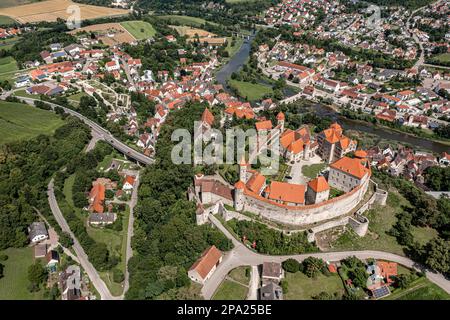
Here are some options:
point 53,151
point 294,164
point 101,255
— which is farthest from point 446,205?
point 53,151

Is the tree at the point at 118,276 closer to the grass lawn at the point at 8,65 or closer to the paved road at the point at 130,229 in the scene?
the paved road at the point at 130,229

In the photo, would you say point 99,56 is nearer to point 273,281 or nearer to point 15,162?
point 15,162

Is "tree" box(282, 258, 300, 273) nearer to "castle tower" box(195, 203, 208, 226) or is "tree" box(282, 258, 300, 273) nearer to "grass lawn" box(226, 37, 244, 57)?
"castle tower" box(195, 203, 208, 226)

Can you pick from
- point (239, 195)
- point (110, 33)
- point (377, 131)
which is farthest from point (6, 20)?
point (377, 131)

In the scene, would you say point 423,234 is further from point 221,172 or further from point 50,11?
point 50,11

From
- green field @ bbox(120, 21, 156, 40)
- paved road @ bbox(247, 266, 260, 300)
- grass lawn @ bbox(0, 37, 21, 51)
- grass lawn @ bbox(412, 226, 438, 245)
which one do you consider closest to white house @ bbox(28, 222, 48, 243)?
paved road @ bbox(247, 266, 260, 300)

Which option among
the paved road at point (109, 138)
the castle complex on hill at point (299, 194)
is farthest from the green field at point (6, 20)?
the castle complex on hill at point (299, 194)
